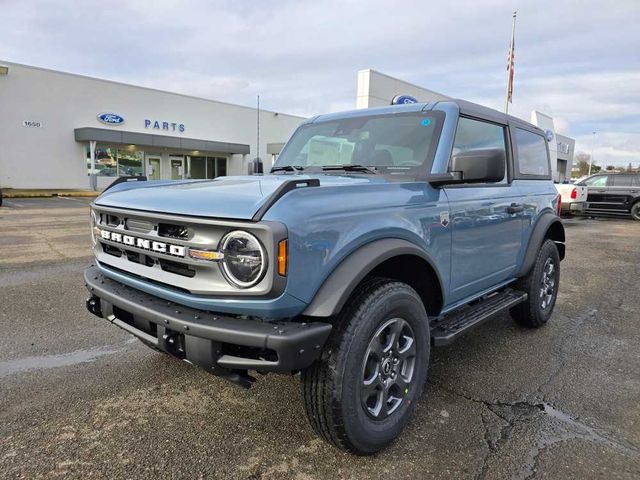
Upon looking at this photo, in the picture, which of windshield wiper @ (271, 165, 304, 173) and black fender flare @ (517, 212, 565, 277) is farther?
black fender flare @ (517, 212, 565, 277)

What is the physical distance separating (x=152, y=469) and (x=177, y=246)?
1.13 meters

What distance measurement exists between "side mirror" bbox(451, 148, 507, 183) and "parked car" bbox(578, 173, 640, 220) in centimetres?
1624

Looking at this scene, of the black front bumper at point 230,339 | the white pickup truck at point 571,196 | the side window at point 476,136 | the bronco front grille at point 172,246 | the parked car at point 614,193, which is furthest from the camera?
the parked car at point 614,193

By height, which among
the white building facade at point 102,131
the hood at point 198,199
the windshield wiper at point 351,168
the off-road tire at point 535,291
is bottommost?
the off-road tire at point 535,291

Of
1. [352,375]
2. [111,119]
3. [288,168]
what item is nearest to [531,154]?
[288,168]

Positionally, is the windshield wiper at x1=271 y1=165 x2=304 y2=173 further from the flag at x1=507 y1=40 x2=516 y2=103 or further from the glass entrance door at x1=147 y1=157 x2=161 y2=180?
the glass entrance door at x1=147 y1=157 x2=161 y2=180

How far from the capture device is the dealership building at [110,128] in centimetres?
2230

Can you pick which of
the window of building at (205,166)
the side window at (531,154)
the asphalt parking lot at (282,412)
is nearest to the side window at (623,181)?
the asphalt parking lot at (282,412)

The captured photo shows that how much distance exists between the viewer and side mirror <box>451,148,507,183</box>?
2.72m

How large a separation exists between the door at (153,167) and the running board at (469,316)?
1052 inches

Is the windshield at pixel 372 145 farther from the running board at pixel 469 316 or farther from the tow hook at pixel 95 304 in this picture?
the tow hook at pixel 95 304

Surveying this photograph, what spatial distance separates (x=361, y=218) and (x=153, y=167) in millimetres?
27878

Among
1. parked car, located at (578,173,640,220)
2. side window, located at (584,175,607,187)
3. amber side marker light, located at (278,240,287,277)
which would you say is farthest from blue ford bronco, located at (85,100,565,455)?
side window, located at (584,175,607,187)

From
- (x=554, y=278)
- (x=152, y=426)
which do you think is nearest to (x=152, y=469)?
(x=152, y=426)
